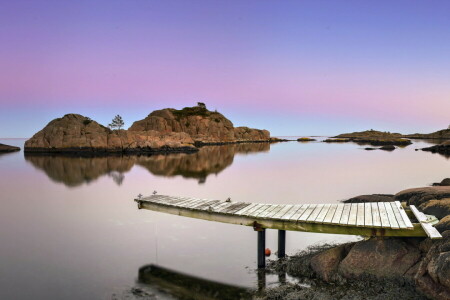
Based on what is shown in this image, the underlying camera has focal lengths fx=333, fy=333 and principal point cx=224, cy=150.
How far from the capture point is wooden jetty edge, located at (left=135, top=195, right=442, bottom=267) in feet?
30.7

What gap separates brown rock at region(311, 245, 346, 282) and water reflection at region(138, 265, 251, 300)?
223cm

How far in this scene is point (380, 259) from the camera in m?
9.30

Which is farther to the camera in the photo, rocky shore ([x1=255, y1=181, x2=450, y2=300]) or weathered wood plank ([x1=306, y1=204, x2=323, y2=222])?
weathered wood plank ([x1=306, y1=204, x2=323, y2=222])

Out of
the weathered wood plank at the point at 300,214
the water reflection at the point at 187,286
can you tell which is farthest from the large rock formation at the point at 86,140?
the weathered wood plank at the point at 300,214

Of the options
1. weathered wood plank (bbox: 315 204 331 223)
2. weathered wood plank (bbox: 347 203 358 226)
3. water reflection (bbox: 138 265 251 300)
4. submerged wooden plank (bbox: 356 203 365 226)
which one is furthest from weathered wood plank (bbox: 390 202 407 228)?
water reflection (bbox: 138 265 251 300)

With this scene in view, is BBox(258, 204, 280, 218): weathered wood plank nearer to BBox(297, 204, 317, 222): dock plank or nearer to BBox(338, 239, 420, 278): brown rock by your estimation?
BBox(297, 204, 317, 222): dock plank

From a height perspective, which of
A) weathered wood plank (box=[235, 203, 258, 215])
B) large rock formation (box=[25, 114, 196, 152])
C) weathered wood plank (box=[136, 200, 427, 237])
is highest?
large rock formation (box=[25, 114, 196, 152])

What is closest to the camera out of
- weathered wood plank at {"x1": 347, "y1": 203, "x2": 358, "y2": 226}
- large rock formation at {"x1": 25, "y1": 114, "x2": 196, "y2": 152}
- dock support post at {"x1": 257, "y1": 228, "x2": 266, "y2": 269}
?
weathered wood plank at {"x1": 347, "y1": 203, "x2": 358, "y2": 226}

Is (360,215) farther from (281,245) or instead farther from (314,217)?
(281,245)

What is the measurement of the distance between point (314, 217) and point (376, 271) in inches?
87.7

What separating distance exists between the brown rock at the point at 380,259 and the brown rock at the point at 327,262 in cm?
27

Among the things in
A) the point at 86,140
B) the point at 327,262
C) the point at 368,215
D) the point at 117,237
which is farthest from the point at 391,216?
the point at 86,140

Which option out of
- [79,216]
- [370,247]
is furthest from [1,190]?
[370,247]

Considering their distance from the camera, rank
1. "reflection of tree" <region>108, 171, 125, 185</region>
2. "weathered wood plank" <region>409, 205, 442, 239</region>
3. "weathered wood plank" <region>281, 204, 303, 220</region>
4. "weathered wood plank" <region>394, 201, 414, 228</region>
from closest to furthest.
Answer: "weathered wood plank" <region>409, 205, 442, 239</region> → "weathered wood plank" <region>394, 201, 414, 228</region> → "weathered wood plank" <region>281, 204, 303, 220</region> → "reflection of tree" <region>108, 171, 125, 185</region>
